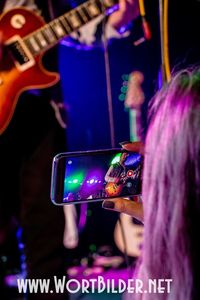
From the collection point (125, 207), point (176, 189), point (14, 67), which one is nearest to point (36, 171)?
point (14, 67)

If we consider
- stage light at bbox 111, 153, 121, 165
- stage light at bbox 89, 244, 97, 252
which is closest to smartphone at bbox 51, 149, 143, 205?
stage light at bbox 111, 153, 121, 165

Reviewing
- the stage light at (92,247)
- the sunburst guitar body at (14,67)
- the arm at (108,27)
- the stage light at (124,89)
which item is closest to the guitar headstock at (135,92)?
the stage light at (124,89)

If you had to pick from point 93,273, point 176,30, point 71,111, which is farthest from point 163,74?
point 93,273

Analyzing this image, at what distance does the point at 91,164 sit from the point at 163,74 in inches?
16.3

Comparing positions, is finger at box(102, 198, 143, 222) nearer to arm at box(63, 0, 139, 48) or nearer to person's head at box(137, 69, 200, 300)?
person's head at box(137, 69, 200, 300)

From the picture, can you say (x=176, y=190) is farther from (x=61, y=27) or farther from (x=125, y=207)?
(x=61, y=27)

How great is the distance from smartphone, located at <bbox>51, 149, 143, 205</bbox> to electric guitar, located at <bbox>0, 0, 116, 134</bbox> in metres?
Answer: 0.24

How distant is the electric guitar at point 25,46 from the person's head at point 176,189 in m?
0.47

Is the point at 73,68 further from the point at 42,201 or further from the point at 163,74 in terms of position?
the point at 42,201

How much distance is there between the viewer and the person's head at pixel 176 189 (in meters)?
0.60

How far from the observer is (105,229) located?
47.4 inches

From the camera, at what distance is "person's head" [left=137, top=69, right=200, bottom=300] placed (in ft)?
1.98

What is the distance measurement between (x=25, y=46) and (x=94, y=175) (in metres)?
0.36

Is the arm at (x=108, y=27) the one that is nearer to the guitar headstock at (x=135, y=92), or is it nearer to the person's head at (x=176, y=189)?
the guitar headstock at (x=135, y=92)
